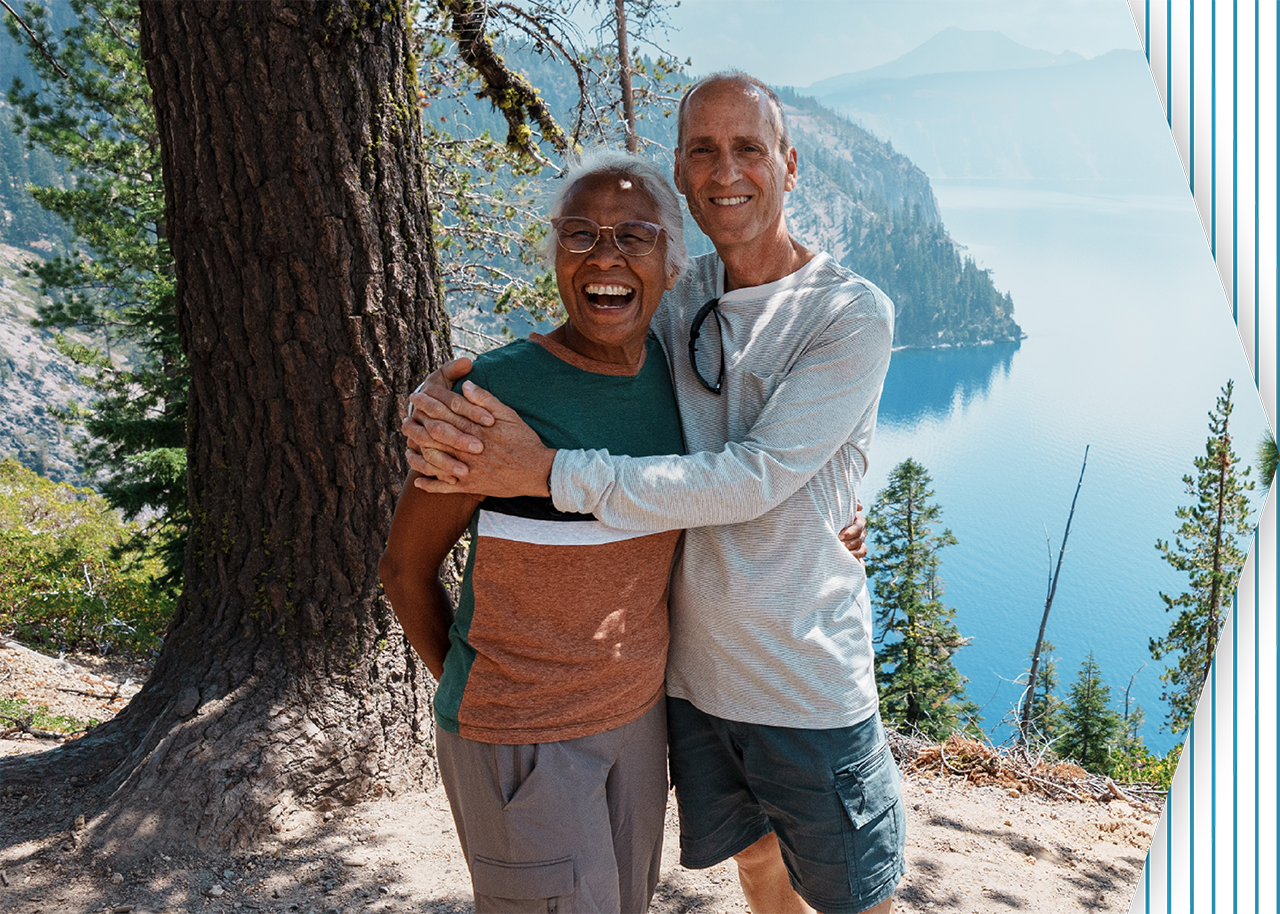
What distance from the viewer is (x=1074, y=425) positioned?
90062mm

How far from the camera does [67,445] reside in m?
80.6

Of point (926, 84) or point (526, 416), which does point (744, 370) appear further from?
point (926, 84)

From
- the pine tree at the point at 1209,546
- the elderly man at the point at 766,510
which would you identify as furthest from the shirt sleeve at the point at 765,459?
the pine tree at the point at 1209,546

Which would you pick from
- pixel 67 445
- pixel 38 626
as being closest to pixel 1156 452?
pixel 38 626

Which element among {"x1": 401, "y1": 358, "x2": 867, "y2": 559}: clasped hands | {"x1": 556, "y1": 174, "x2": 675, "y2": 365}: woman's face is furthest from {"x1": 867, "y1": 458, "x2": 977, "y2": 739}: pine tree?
{"x1": 401, "y1": 358, "x2": 867, "y2": 559}: clasped hands

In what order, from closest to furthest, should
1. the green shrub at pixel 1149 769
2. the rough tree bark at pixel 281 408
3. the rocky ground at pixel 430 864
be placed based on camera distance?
the rocky ground at pixel 430 864, the rough tree bark at pixel 281 408, the green shrub at pixel 1149 769

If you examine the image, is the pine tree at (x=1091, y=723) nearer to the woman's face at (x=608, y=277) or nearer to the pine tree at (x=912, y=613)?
the pine tree at (x=912, y=613)

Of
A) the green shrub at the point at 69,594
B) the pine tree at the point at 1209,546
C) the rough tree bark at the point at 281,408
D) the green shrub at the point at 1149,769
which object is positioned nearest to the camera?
the rough tree bark at the point at 281,408

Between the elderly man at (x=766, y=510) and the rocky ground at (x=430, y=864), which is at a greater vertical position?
the elderly man at (x=766, y=510)

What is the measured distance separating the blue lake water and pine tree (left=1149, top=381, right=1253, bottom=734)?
2.24 metres

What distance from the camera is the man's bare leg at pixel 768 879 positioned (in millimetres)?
2203

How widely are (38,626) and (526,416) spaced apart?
7.50 meters

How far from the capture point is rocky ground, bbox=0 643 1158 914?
2.61 m

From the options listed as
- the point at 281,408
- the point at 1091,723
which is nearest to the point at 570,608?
the point at 281,408
